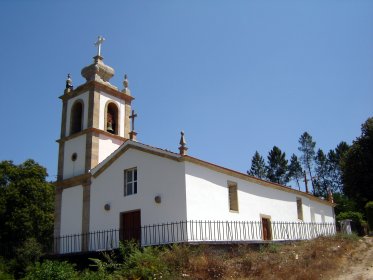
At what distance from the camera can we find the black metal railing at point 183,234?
18141 mm

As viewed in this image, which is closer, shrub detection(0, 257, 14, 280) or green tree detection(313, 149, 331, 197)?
shrub detection(0, 257, 14, 280)

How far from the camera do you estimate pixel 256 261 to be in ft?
46.3

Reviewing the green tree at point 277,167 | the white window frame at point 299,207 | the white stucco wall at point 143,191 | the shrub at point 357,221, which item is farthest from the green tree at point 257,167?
the white stucco wall at point 143,191

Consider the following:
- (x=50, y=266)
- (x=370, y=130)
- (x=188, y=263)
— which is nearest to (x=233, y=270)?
(x=188, y=263)

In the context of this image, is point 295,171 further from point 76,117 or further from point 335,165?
point 76,117

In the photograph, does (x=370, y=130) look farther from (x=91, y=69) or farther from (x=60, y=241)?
(x=60, y=241)

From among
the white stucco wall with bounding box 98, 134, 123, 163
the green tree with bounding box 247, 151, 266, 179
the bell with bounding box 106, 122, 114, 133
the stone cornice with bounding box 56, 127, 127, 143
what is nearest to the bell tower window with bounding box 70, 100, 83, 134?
the stone cornice with bounding box 56, 127, 127, 143

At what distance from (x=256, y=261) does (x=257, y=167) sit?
160 feet

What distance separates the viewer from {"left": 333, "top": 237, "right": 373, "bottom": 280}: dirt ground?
505 inches

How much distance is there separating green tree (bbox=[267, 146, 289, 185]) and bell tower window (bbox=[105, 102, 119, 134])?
40.2 meters

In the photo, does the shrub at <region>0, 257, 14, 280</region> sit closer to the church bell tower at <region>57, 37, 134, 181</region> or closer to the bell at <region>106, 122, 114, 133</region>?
the church bell tower at <region>57, 37, 134, 181</region>

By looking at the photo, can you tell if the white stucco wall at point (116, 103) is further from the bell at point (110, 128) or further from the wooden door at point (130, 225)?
the wooden door at point (130, 225)

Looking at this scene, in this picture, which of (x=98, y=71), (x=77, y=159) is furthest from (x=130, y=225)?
(x=98, y=71)

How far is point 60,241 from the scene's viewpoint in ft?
74.7
